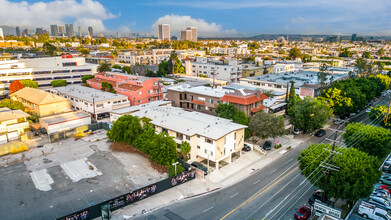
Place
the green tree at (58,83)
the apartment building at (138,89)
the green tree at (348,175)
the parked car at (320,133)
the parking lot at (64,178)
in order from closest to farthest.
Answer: the green tree at (348,175), the parking lot at (64,178), the parked car at (320,133), the apartment building at (138,89), the green tree at (58,83)

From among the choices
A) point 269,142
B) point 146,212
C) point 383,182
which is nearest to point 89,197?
point 146,212

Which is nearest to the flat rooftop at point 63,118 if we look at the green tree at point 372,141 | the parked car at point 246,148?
the parked car at point 246,148

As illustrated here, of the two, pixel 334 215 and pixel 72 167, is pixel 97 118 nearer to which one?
pixel 72 167

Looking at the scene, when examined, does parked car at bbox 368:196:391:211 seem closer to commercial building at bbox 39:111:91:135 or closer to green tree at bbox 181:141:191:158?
green tree at bbox 181:141:191:158

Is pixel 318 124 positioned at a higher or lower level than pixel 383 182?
higher

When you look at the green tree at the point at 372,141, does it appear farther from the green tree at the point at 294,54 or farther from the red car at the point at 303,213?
the green tree at the point at 294,54

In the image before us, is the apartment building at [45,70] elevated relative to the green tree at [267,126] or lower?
elevated

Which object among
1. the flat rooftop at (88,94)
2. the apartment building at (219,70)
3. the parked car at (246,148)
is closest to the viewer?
the parked car at (246,148)

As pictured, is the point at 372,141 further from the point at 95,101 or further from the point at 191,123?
the point at 95,101
